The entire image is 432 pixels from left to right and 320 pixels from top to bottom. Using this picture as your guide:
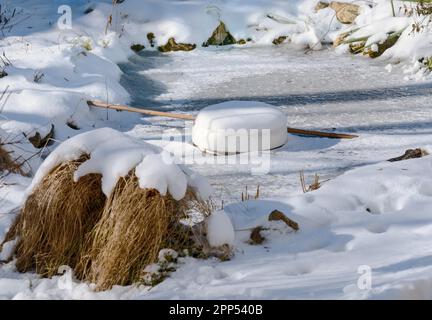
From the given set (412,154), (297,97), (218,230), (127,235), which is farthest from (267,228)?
(297,97)

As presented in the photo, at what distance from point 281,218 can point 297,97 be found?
365cm

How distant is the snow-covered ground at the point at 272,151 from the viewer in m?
3.26

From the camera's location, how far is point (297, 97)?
7.32m

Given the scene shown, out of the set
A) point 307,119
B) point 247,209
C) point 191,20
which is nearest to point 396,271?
point 247,209

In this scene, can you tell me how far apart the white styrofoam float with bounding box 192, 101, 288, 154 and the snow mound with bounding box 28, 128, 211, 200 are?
2.12 metres

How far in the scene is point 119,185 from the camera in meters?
3.39

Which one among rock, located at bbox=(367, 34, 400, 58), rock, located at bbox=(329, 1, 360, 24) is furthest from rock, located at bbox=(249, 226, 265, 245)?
rock, located at bbox=(329, 1, 360, 24)

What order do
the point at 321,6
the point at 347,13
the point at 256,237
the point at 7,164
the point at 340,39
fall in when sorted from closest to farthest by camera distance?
the point at 256,237 < the point at 7,164 < the point at 340,39 < the point at 347,13 < the point at 321,6

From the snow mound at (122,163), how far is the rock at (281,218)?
1.40 ft

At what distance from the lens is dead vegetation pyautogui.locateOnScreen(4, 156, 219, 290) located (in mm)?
3271

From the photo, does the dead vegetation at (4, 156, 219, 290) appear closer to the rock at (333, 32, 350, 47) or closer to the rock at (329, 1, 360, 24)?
the rock at (333, 32, 350, 47)

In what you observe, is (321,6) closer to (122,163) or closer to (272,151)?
(272,151)

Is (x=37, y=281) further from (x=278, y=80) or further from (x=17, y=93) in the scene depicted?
(x=278, y=80)

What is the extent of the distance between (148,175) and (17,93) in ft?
11.8
